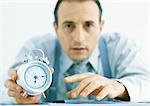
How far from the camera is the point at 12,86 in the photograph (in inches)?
42.7

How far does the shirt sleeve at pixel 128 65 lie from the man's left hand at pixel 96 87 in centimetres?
3

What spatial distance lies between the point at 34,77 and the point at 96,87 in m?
0.19

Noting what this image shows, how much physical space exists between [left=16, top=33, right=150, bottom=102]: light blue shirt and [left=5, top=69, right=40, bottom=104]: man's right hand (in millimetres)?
66

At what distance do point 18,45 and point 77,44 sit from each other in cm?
19

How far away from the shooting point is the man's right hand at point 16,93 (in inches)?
42.1

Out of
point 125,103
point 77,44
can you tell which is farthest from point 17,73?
point 125,103

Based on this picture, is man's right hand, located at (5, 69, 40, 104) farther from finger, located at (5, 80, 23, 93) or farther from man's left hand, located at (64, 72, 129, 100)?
man's left hand, located at (64, 72, 129, 100)

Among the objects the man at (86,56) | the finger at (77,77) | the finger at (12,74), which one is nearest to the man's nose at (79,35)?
the man at (86,56)

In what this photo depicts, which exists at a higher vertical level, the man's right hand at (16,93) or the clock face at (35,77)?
the clock face at (35,77)

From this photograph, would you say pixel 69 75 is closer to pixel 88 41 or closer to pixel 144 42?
pixel 88 41

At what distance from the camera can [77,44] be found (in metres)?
1.12

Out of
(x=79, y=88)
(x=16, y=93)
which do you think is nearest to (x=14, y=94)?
(x=16, y=93)

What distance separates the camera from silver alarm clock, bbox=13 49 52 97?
1031 millimetres

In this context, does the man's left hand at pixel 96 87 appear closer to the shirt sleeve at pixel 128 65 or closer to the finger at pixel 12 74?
the shirt sleeve at pixel 128 65
